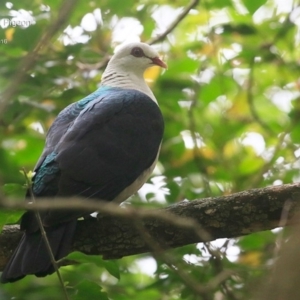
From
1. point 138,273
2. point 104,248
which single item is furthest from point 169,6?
point 104,248

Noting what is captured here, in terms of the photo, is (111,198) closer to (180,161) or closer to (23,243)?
(23,243)

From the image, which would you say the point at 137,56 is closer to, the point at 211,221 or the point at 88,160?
the point at 88,160

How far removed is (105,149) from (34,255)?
0.84 metres

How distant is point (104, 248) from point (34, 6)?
5.98 feet

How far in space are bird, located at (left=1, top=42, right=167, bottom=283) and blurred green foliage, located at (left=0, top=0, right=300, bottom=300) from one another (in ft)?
0.71

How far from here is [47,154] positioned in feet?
12.2

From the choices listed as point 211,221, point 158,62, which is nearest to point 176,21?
point 158,62

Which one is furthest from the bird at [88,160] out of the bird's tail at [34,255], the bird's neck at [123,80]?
the bird's neck at [123,80]

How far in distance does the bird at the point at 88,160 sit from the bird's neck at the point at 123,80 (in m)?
0.11

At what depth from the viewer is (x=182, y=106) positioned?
494 cm

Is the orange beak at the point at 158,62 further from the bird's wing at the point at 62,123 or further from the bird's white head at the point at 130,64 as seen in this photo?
the bird's wing at the point at 62,123

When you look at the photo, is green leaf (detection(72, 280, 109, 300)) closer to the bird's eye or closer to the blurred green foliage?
the blurred green foliage

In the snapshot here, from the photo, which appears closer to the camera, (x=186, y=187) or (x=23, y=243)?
(x=23, y=243)

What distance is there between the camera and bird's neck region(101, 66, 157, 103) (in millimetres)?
4809
